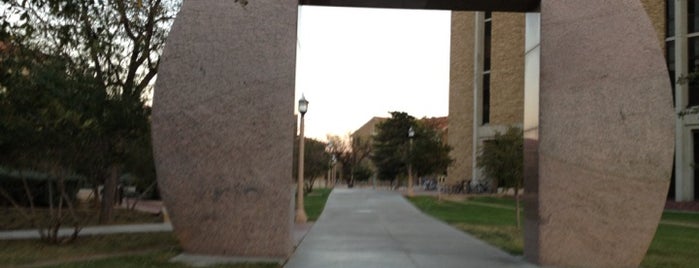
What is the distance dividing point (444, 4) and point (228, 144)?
438 cm

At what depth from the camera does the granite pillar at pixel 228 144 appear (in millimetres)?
10367

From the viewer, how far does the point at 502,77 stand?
4856 centimetres

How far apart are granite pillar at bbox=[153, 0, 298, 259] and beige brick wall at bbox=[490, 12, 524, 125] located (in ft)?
124

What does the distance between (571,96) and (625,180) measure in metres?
1.46

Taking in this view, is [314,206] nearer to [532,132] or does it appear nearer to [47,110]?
[47,110]

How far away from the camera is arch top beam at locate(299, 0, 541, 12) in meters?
11.2

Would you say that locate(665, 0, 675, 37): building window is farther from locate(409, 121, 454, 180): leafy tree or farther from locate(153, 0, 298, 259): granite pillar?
locate(153, 0, 298, 259): granite pillar

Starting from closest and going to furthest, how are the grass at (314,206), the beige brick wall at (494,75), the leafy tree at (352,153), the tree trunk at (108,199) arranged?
the tree trunk at (108,199)
the grass at (314,206)
the beige brick wall at (494,75)
the leafy tree at (352,153)

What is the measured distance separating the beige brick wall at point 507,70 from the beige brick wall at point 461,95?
4789mm

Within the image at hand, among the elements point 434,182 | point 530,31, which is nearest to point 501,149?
point 530,31

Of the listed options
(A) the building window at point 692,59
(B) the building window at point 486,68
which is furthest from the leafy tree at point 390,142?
(A) the building window at point 692,59

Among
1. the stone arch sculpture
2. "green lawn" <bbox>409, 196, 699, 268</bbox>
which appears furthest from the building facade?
the stone arch sculpture

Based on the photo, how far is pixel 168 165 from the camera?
34.2 feet

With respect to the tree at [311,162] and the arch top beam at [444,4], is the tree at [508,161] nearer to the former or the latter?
the arch top beam at [444,4]
